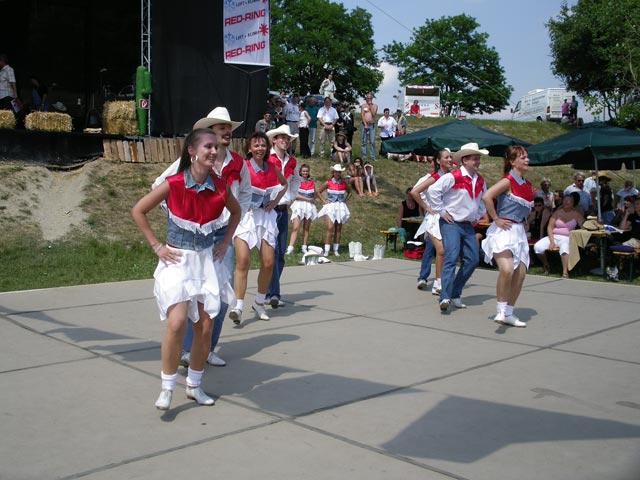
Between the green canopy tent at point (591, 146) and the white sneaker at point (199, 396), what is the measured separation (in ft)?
33.9

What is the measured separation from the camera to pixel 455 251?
27.4ft

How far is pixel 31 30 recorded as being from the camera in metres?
21.4

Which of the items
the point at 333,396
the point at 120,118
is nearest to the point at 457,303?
the point at 333,396

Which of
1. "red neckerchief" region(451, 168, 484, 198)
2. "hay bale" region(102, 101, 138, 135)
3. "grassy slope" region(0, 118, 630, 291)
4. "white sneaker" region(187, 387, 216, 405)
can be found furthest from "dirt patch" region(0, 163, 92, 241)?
"white sneaker" region(187, 387, 216, 405)

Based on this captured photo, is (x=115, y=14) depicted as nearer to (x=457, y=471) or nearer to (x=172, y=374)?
(x=172, y=374)

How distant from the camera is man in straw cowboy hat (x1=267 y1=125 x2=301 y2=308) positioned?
27.0 feet

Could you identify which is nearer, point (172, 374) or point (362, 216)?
point (172, 374)

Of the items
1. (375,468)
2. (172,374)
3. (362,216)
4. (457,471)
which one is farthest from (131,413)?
(362,216)

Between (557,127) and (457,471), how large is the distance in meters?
38.9

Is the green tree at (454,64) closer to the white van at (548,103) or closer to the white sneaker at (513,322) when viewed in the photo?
the white van at (548,103)

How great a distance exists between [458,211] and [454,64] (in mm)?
83107

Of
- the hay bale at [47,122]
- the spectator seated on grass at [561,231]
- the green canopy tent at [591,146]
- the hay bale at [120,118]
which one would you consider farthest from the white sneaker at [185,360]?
the hay bale at [120,118]

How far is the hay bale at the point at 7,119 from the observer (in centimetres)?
1562

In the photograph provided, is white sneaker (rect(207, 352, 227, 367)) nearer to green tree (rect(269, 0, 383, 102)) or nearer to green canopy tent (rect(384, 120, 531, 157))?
green canopy tent (rect(384, 120, 531, 157))
